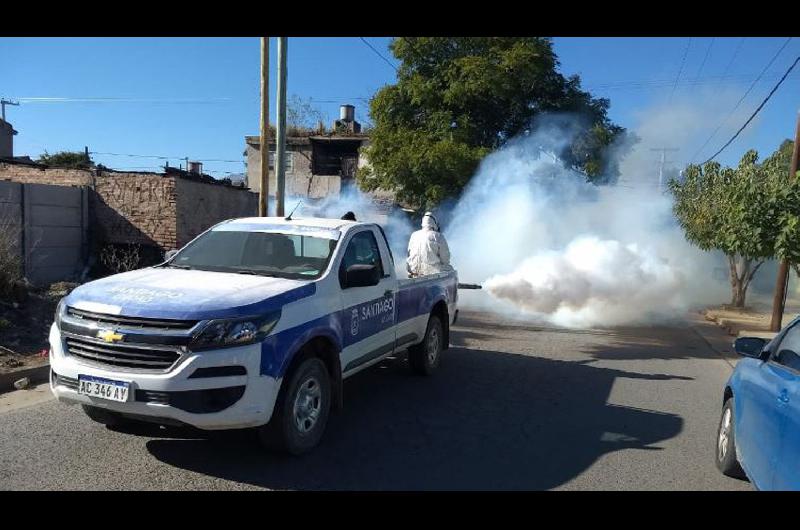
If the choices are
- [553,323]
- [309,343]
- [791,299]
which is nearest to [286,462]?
[309,343]

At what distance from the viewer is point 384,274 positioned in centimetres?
636

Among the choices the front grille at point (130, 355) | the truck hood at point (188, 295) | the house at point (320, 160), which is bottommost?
the front grille at point (130, 355)

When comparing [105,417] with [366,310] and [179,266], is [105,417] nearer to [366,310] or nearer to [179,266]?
[179,266]

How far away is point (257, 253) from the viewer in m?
5.75

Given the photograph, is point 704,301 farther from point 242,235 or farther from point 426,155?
point 242,235

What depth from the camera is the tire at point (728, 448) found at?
467 cm

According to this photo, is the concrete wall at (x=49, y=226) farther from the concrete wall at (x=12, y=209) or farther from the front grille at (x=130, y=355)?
the front grille at (x=130, y=355)

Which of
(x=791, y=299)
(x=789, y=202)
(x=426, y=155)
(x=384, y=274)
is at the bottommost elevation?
(x=791, y=299)

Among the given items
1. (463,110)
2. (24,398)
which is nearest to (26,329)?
(24,398)

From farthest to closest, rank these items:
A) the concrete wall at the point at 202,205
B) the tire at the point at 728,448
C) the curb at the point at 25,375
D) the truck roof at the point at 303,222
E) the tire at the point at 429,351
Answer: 1. the concrete wall at the point at 202,205
2. the tire at the point at 429,351
3. the curb at the point at 25,375
4. the truck roof at the point at 303,222
5. the tire at the point at 728,448

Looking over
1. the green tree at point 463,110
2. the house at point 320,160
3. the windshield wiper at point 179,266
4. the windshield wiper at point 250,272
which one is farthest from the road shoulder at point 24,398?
the house at point 320,160

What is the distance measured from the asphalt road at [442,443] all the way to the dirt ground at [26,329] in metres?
1.37
